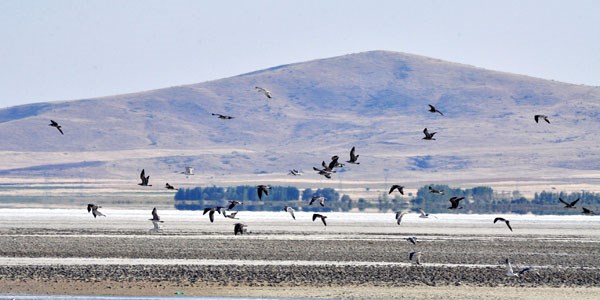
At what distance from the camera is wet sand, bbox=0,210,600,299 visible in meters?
43.3

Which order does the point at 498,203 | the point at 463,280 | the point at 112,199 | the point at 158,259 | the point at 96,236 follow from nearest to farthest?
the point at 463,280, the point at 158,259, the point at 96,236, the point at 498,203, the point at 112,199

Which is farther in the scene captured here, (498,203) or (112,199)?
(112,199)

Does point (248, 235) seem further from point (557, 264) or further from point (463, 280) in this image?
point (463, 280)

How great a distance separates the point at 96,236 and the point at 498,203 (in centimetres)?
9822

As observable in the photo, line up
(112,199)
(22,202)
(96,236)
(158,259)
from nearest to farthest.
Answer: (158,259) < (96,236) < (22,202) < (112,199)

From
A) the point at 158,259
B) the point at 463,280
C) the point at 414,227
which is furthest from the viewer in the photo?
the point at 414,227

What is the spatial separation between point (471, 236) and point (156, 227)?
15996 mm

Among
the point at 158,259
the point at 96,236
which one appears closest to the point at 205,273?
the point at 158,259

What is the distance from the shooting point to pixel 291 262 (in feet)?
173

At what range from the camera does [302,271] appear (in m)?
48.2

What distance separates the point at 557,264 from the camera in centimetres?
5422

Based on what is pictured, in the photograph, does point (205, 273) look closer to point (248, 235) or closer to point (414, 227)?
point (248, 235)

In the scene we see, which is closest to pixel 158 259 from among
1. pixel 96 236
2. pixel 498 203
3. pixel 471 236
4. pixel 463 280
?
pixel 463 280

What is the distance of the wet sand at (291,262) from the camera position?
43.3 metres
